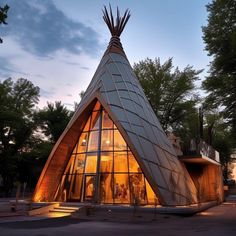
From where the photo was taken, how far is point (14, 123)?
35781 mm

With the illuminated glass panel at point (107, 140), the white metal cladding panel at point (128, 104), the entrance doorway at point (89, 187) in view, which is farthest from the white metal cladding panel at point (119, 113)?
the entrance doorway at point (89, 187)

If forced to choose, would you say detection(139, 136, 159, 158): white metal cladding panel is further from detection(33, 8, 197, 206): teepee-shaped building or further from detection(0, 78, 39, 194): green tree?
detection(0, 78, 39, 194): green tree

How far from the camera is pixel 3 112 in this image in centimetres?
3444

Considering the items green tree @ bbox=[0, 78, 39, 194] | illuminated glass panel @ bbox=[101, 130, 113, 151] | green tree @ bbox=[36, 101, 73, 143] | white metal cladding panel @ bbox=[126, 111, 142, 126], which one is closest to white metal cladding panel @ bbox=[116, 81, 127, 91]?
white metal cladding panel @ bbox=[126, 111, 142, 126]

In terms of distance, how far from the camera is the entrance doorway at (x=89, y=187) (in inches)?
737

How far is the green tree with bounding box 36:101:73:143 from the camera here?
4412 cm

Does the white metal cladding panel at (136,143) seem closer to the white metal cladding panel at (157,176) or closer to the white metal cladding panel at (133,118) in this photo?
the white metal cladding panel at (157,176)

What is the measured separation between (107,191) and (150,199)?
A: 98.3 inches

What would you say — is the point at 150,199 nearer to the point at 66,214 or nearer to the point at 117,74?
the point at 66,214

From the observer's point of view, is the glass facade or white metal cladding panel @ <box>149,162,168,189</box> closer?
white metal cladding panel @ <box>149,162,168,189</box>

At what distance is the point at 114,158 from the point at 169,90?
2058cm

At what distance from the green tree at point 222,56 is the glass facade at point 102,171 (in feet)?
24.9

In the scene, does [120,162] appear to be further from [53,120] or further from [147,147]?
[53,120]

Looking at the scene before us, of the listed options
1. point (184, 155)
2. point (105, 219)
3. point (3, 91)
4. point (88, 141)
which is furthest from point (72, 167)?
point (3, 91)
